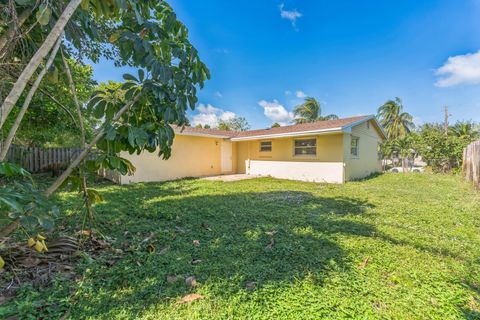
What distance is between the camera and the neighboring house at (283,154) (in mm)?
9289

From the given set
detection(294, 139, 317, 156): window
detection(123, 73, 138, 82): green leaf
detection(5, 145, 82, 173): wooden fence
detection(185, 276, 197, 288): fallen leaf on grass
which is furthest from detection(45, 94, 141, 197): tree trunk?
detection(294, 139, 317, 156): window

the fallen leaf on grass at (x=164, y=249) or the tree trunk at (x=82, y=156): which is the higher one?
the tree trunk at (x=82, y=156)

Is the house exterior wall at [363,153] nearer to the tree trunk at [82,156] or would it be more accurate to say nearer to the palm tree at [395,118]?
the tree trunk at [82,156]

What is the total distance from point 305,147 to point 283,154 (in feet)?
3.99

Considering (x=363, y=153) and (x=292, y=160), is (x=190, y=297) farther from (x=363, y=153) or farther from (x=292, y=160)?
(x=363, y=153)

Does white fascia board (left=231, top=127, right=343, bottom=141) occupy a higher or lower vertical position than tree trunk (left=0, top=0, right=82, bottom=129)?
higher

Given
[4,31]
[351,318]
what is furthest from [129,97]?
[351,318]

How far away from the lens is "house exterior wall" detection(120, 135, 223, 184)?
9258mm

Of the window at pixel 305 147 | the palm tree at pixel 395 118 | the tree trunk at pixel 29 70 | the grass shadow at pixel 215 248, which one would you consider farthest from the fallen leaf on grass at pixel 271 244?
the palm tree at pixel 395 118

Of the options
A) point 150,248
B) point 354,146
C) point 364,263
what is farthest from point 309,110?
point 150,248

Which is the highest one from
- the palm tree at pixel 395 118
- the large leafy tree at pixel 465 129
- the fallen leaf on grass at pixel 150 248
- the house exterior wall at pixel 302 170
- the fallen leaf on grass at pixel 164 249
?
the palm tree at pixel 395 118

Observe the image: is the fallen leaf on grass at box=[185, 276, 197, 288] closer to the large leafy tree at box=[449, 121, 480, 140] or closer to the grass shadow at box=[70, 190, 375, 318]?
the grass shadow at box=[70, 190, 375, 318]

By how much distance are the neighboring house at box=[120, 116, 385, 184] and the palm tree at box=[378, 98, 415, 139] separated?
15986 millimetres

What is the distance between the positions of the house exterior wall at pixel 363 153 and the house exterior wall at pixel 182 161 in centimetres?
687
